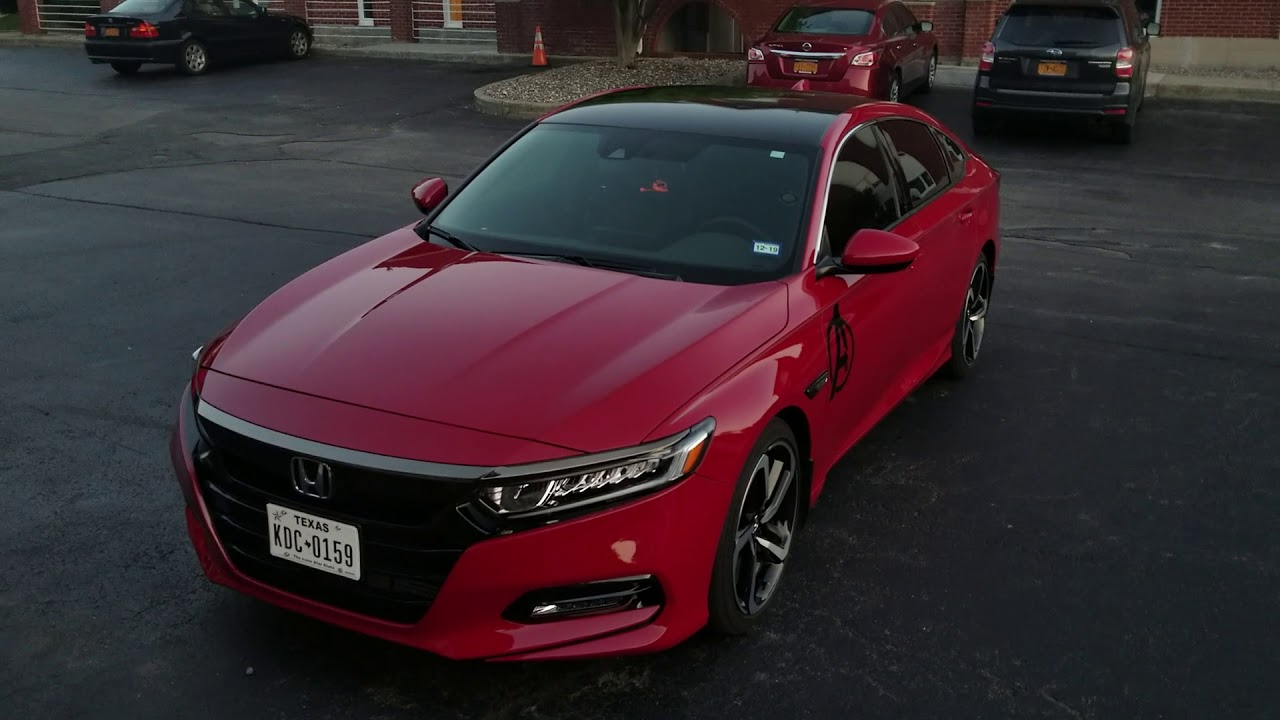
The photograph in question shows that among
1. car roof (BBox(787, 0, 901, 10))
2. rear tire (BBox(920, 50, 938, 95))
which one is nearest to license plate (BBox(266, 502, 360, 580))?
car roof (BBox(787, 0, 901, 10))

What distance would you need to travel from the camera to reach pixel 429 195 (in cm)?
600

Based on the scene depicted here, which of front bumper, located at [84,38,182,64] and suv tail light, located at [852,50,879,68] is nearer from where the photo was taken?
suv tail light, located at [852,50,879,68]

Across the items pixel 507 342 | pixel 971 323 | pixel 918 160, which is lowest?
pixel 971 323

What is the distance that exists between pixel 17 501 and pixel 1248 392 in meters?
6.15

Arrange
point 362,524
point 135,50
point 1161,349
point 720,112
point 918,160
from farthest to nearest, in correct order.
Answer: point 135,50 → point 1161,349 → point 918,160 → point 720,112 → point 362,524

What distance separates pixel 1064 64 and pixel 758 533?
12.5 m

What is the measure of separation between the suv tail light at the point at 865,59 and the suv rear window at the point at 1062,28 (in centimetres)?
192

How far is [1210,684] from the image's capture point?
164 inches

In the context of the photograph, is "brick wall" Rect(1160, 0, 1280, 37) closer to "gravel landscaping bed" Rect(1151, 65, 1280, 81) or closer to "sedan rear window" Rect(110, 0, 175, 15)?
"gravel landscaping bed" Rect(1151, 65, 1280, 81)

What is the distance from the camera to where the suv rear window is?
15.3 meters

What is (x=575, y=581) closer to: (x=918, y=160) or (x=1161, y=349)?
(x=918, y=160)

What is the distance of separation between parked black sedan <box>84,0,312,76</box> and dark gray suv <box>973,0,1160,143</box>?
14589 mm

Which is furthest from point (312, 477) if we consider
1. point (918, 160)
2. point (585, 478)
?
point (918, 160)

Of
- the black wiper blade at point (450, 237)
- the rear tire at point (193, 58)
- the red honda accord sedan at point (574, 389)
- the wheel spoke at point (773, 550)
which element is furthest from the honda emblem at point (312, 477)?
the rear tire at point (193, 58)
